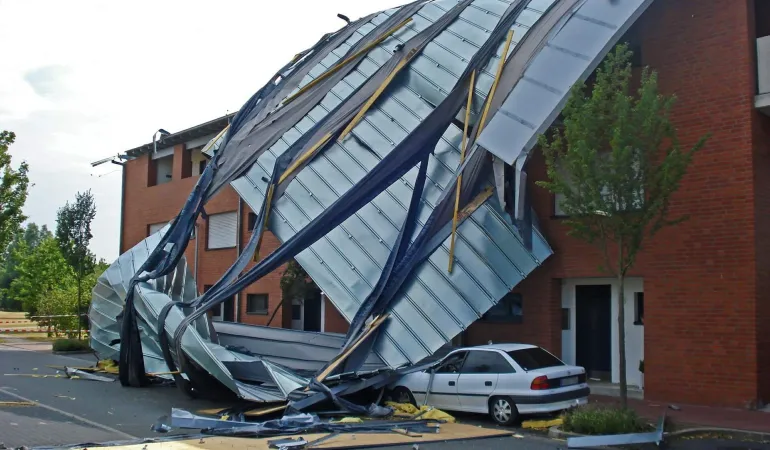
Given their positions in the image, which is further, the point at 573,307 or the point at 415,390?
the point at 573,307

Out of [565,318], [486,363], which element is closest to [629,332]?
[565,318]

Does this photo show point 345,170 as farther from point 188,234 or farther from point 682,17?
point 682,17

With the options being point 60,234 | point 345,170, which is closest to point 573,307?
point 345,170

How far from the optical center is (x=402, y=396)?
502 inches

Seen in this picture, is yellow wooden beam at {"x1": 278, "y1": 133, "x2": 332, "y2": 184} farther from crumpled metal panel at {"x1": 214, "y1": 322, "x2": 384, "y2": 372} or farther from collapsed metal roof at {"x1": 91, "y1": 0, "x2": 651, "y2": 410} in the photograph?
crumpled metal panel at {"x1": 214, "y1": 322, "x2": 384, "y2": 372}

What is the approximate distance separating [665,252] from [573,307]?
2701 millimetres

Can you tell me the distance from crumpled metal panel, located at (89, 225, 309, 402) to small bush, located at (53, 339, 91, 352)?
6.95 metres

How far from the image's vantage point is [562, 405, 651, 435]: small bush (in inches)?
388

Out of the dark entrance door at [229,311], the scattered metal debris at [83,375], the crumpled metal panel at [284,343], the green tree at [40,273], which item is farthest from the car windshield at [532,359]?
the green tree at [40,273]

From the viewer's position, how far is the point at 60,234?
2923 cm

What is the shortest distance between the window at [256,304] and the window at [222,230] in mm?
1932

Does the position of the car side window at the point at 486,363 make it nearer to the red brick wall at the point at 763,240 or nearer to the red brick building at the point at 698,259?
the red brick building at the point at 698,259

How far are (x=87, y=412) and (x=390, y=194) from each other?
7.73 metres

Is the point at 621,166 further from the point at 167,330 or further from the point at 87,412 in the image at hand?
the point at 87,412
